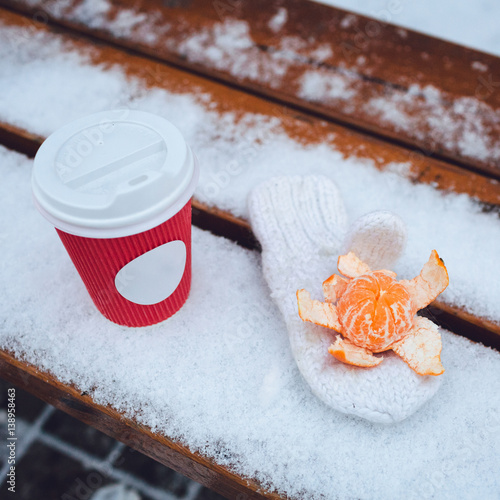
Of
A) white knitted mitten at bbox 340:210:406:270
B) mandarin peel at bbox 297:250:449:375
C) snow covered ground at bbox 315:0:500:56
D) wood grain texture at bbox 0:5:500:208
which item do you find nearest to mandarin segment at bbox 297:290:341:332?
mandarin peel at bbox 297:250:449:375

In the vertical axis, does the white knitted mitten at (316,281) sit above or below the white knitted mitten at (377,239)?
below

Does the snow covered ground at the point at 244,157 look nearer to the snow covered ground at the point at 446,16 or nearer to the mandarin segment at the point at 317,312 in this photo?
the mandarin segment at the point at 317,312

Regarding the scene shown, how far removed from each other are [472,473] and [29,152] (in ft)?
3.45

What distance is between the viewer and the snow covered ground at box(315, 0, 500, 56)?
1.74 metres

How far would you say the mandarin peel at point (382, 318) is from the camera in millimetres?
652

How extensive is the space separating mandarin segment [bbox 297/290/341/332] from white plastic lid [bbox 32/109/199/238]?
23cm

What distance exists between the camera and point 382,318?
2.12ft

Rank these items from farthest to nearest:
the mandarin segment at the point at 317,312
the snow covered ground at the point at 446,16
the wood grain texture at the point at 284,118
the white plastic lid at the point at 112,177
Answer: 1. the snow covered ground at the point at 446,16
2. the wood grain texture at the point at 284,118
3. the mandarin segment at the point at 317,312
4. the white plastic lid at the point at 112,177

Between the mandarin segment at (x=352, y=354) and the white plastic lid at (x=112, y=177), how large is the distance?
0.96 ft

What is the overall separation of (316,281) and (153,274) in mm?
277

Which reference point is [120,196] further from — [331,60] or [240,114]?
[331,60]

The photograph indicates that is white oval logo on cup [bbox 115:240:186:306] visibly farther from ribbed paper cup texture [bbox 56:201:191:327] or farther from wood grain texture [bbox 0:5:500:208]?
wood grain texture [bbox 0:5:500:208]

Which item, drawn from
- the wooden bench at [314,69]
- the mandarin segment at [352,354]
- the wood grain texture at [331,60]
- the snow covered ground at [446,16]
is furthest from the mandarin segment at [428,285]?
the snow covered ground at [446,16]

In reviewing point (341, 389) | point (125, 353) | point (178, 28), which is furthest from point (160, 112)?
point (341, 389)
